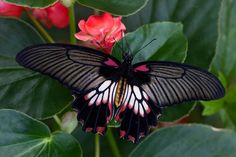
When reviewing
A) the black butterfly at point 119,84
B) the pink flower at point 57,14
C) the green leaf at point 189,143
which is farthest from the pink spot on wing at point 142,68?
the pink flower at point 57,14

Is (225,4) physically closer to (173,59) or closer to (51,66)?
(173,59)

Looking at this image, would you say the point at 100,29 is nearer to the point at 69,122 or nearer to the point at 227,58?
the point at 69,122

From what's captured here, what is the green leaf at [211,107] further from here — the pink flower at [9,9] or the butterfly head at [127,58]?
the pink flower at [9,9]

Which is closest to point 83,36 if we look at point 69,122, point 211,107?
point 69,122

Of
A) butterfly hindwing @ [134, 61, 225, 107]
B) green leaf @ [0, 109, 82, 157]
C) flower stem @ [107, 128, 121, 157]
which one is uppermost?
butterfly hindwing @ [134, 61, 225, 107]

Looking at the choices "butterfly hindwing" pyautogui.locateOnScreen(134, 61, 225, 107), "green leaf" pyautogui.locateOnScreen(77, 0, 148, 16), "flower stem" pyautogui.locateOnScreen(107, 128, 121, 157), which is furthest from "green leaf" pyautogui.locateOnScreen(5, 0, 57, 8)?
"flower stem" pyautogui.locateOnScreen(107, 128, 121, 157)

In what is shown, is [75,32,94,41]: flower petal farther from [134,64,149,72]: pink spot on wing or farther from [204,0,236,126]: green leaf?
[204,0,236,126]: green leaf
